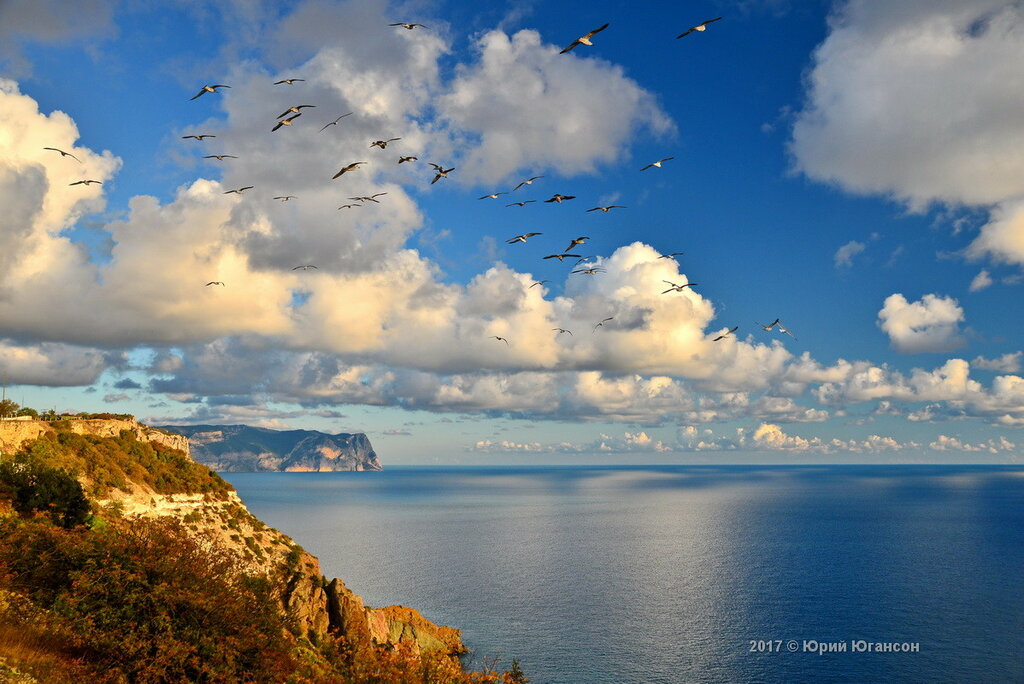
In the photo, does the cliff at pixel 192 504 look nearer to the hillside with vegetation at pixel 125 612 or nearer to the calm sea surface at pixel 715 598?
the hillside with vegetation at pixel 125 612

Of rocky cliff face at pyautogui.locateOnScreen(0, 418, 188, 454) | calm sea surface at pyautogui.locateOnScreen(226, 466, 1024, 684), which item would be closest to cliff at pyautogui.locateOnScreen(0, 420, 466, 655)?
rocky cliff face at pyautogui.locateOnScreen(0, 418, 188, 454)

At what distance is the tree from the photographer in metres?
63.3

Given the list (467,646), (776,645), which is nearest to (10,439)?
(467,646)

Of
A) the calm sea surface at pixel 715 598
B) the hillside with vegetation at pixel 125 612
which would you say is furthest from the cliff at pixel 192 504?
the calm sea surface at pixel 715 598

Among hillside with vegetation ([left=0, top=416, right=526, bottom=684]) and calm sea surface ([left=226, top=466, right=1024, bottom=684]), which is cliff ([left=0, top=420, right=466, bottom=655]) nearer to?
hillside with vegetation ([left=0, top=416, right=526, bottom=684])

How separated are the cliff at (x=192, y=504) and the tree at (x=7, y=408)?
→ 176 inches

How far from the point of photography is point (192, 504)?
66875 mm

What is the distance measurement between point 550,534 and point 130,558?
169364 mm

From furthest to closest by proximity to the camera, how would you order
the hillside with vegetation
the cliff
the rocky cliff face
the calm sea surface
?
the calm sea surface
the cliff
the rocky cliff face
the hillside with vegetation

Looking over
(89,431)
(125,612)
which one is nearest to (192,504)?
(89,431)

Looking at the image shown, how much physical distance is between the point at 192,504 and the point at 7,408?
21364 millimetres

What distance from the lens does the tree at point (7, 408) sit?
63.3 metres

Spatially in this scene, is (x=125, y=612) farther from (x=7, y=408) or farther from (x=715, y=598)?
(x=715, y=598)

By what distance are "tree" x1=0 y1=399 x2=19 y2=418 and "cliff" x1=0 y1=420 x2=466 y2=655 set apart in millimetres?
4470
